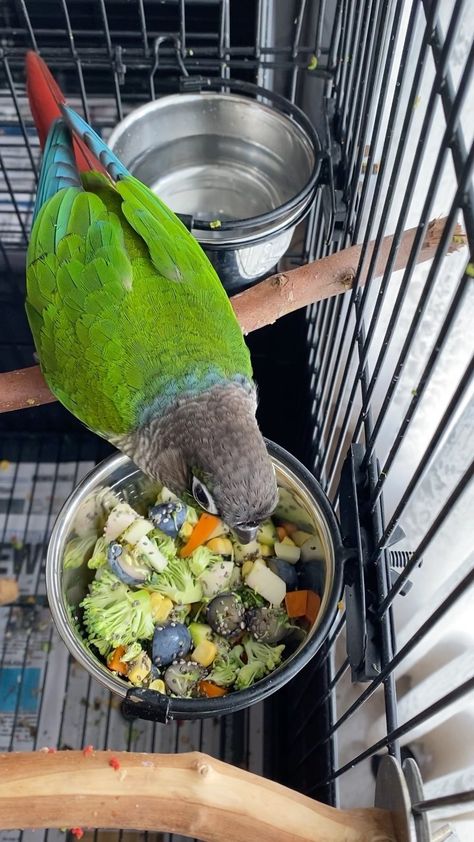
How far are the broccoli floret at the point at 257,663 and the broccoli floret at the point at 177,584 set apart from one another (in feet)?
0.41

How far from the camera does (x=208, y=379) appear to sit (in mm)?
918

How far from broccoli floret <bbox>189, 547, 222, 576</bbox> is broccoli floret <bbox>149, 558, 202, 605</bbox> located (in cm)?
1

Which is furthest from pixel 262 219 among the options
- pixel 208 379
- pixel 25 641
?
Result: pixel 25 641

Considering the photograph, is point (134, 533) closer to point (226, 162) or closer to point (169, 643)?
point (169, 643)

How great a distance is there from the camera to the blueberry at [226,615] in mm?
1052

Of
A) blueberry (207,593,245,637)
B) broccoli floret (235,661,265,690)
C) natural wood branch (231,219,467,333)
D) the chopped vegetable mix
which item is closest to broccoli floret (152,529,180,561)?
the chopped vegetable mix

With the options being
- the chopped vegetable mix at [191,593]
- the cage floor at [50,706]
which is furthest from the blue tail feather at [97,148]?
the cage floor at [50,706]

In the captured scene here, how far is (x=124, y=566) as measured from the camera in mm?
1060

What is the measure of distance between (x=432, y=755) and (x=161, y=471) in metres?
0.50

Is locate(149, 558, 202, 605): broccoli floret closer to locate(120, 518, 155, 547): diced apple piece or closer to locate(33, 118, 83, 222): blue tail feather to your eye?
locate(120, 518, 155, 547): diced apple piece

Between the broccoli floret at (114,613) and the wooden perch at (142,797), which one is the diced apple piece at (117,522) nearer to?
the broccoli floret at (114,613)

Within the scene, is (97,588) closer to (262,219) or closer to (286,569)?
(286,569)

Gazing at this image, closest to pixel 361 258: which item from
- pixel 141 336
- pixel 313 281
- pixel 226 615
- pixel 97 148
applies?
pixel 313 281

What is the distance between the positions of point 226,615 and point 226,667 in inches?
2.9
